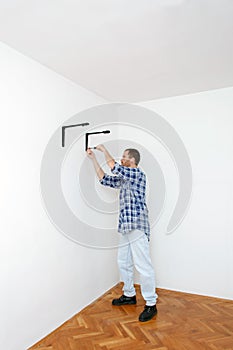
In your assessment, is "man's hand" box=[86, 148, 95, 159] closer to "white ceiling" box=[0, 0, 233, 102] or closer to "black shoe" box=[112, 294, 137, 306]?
"white ceiling" box=[0, 0, 233, 102]

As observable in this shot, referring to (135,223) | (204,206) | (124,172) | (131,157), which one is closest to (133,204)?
(135,223)

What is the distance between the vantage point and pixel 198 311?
2.81 m

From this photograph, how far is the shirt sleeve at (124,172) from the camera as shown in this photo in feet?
8.61

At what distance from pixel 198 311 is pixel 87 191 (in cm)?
168

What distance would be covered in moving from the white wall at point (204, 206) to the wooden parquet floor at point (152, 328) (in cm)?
27

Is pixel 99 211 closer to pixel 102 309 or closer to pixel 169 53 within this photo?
pixel 102 309

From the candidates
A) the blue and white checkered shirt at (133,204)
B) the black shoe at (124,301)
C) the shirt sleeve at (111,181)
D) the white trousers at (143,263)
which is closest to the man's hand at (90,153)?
the shirt sleeve at (111,181)

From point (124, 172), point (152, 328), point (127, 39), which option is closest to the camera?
point (127, 39)

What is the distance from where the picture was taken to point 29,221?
7.29 feet

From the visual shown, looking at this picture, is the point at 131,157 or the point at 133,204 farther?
the point at 131,157

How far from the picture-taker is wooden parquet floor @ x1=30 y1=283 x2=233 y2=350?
7.36 ft

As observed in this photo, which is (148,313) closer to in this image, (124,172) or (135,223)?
(135,223)

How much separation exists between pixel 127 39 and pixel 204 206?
2003 millimetres

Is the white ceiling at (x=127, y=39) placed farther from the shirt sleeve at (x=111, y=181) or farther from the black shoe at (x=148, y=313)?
the black shoe at (x=148, y=313)
